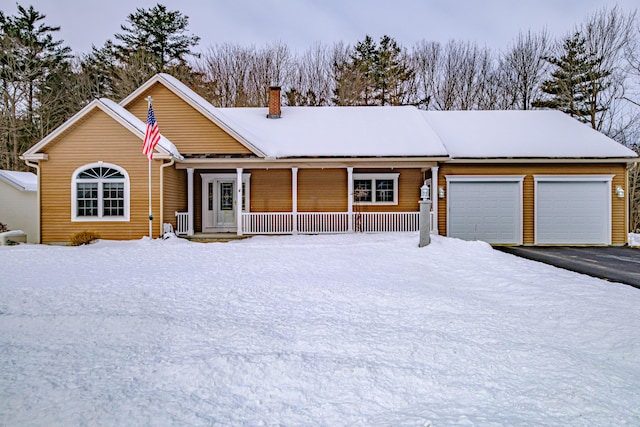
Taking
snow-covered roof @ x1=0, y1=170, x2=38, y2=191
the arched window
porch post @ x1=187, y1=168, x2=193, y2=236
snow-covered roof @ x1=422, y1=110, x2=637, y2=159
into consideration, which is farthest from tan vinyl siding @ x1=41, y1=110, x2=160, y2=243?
snow-covered roof @ x1=422, y1=110, x2=637, y2=159

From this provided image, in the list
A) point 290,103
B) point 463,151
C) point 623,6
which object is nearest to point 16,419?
point 463,151

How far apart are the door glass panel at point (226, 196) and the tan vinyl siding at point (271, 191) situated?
2.76ft

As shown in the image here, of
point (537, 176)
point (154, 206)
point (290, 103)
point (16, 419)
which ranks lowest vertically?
point (16, 419)

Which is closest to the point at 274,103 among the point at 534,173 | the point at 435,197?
the point at 435,197

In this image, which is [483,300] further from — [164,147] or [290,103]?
[290,103]

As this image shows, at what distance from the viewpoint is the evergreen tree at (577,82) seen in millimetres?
21484

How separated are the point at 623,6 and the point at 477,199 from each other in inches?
617

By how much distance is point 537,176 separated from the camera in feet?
43.7

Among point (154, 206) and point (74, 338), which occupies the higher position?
point (154, 206)

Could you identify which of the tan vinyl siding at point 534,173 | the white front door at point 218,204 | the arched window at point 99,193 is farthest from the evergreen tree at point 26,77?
the tan vinyl siding at point 534,173

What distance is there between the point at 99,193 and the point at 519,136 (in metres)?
14.3

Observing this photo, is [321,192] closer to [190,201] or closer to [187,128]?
[190,201]

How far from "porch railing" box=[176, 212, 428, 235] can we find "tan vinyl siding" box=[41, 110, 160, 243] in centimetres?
158

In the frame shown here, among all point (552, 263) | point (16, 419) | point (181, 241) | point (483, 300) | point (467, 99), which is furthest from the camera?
point (467, 99)
